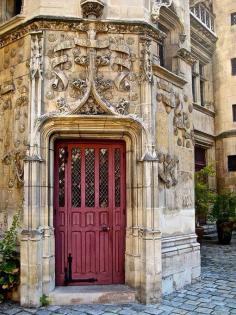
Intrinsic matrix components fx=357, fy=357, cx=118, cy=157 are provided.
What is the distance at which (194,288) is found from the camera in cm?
615

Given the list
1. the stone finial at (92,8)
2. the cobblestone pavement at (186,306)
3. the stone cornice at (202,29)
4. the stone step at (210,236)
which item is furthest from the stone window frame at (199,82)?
the cobblestone pavement at (186,306)

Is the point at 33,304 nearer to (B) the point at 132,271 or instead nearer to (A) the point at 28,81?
(B) the point at 132,271

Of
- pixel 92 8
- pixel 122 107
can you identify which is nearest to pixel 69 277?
pixel 122 107

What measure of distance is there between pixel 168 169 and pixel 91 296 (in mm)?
2453

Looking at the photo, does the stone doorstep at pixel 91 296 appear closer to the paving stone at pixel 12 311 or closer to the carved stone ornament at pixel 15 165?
the paving stone at pixel 12 311

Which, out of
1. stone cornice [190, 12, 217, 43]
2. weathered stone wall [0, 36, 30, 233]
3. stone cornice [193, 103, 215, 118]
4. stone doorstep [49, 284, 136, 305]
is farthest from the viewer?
stone cornice [193, 103, 215, 118]

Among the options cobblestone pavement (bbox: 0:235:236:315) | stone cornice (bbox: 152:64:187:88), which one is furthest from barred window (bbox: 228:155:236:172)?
stone cornice (bbox: 152:64:187:88)

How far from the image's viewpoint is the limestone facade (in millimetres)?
5418

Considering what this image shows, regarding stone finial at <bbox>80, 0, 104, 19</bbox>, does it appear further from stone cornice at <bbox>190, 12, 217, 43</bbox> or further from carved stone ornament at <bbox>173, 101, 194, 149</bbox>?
stone cornice at <bbox>190, 12, 217, 43</bbox>

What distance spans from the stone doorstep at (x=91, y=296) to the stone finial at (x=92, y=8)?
429cm

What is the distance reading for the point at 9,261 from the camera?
5512 millimetres

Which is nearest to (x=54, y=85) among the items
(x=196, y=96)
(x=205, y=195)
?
(x=205, y=195)

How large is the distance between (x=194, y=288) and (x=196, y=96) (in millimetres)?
9748

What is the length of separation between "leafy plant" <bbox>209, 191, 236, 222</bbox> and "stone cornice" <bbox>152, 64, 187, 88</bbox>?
20.6 ft
